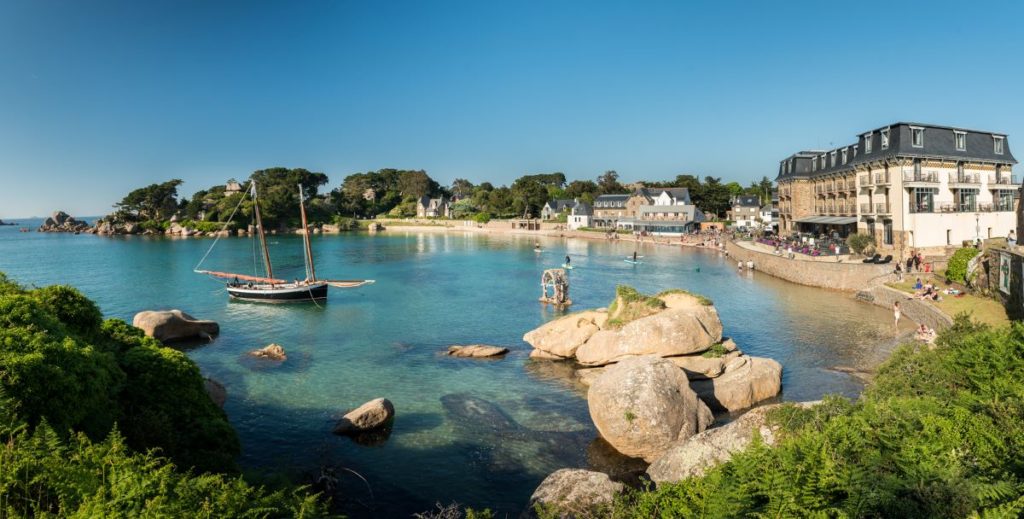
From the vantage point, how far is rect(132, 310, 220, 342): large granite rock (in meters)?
36.1

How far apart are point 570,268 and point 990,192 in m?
45.8

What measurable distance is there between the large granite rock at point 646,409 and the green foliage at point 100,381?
11770 millimetres

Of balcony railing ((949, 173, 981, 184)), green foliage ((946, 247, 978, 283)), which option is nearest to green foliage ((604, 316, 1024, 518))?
green foliage ((946, 247, 978, 283))

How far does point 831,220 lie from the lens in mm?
70000

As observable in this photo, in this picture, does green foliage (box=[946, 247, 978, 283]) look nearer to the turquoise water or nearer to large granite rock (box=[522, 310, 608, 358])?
the turquoise water

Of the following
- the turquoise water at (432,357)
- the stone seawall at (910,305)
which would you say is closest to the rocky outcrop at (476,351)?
the turquoise water at (432,357)

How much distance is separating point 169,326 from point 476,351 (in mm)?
20253

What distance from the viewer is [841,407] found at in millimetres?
14203

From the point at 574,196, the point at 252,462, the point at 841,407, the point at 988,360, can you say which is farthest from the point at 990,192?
the point at 574,196

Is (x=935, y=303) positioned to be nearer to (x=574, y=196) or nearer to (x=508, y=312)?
(x=508, y=312)

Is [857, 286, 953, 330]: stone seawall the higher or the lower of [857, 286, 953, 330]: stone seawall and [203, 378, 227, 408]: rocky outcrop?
the lower

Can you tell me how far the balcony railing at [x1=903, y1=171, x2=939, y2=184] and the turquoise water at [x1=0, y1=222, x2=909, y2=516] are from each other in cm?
1567

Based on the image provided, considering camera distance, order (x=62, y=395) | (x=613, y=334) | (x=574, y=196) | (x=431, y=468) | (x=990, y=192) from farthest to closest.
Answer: (x=574, y=196) < (x=990, y=192) < (x=613, y=334) < (x=431, y=468) < (x=62, y=395)

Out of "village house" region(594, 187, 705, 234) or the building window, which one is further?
"village house" region(594, 187, 705, 234)
